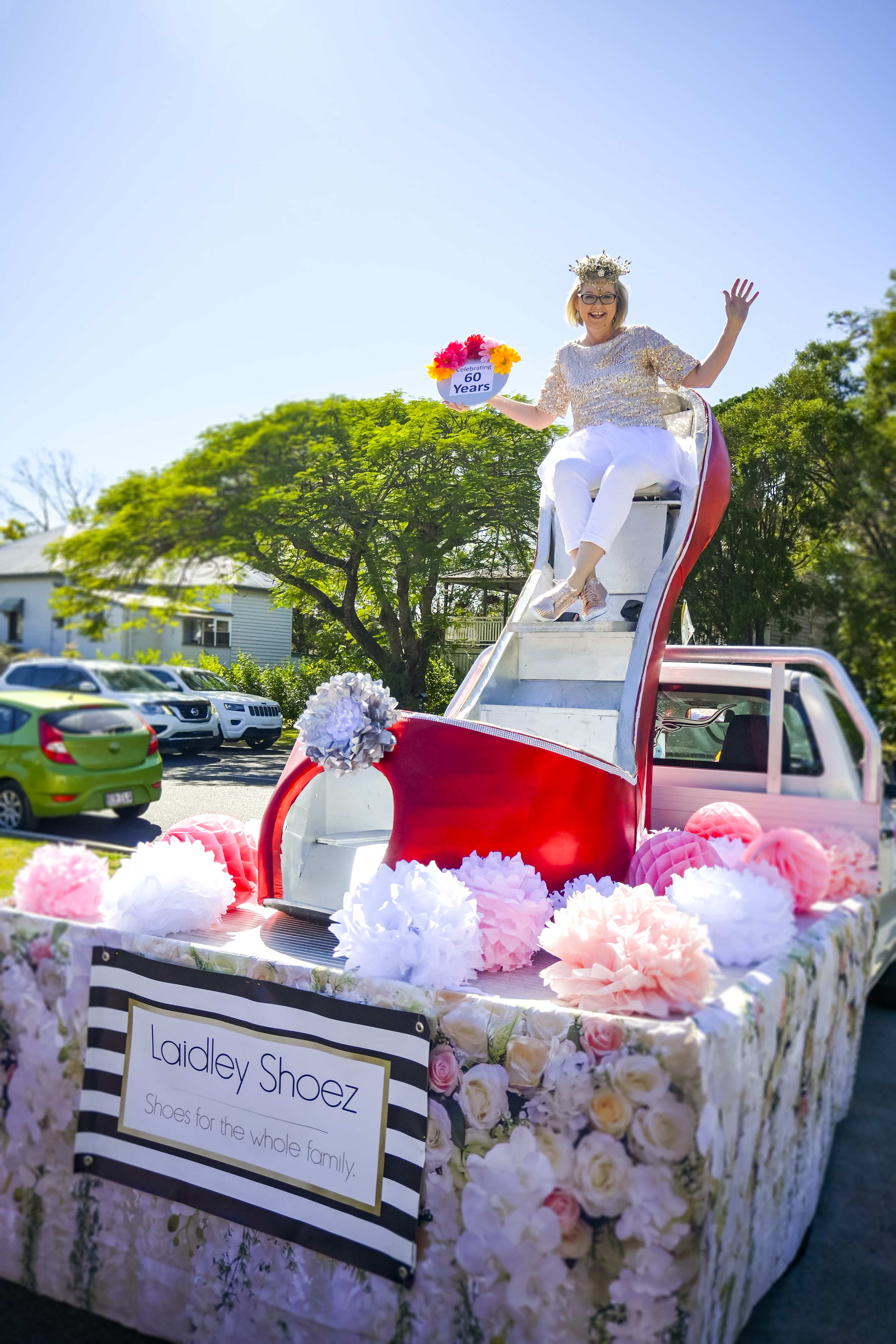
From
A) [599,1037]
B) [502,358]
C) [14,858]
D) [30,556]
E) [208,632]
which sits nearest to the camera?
[599,1037]

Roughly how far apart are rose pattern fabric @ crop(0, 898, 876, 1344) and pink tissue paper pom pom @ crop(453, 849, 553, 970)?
0.16 meters

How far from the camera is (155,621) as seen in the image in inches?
64.1

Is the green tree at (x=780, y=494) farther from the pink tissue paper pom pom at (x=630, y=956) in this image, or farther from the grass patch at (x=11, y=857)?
the grass patch at (x=11, y=857)

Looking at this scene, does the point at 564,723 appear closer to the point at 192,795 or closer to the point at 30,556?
the point at 192,795

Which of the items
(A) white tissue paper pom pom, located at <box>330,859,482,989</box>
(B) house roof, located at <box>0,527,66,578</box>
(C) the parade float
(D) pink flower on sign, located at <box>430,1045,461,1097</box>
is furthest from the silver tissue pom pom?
(B) house roof, located at <box>0,527,66,578</box>

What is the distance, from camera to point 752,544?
1492mm

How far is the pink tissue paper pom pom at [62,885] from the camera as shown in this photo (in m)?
1.65

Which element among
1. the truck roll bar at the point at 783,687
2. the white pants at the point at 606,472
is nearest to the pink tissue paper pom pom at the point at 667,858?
the truck roll bar at the point at 783,687

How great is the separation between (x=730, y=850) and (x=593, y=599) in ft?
2.02

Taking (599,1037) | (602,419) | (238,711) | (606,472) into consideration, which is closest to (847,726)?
(599,1037)

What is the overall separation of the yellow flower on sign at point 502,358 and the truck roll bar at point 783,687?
765 millimetres

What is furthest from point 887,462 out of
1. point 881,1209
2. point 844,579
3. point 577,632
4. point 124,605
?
point 881,1209

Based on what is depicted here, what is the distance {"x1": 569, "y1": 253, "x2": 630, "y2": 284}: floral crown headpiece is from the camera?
6.02 feet

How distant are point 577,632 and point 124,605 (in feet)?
2.87
